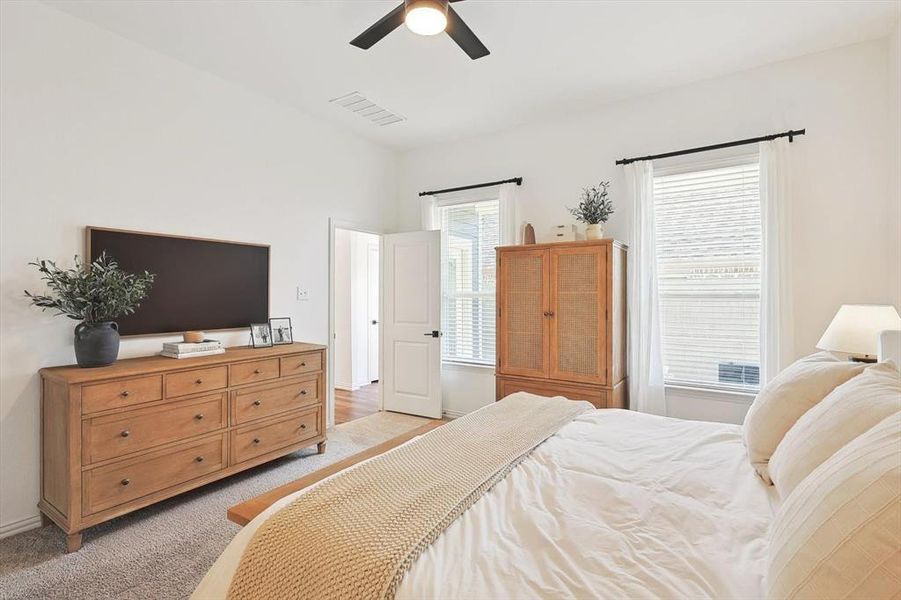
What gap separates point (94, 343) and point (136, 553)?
1152 millimetres

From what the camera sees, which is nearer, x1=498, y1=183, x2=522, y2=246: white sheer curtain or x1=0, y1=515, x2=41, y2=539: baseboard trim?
x1=0, y1=515, x2=41, y2=539: baseboard trim

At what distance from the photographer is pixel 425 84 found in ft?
11.7

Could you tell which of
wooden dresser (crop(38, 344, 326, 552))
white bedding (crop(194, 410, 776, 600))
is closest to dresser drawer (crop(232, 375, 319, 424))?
wooden dresser (crop(38, 344, 326, 552))

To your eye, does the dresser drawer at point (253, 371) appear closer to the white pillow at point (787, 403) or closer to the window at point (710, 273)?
the white pillow at point (787, 403)

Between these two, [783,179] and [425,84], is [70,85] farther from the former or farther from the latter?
[783,179]

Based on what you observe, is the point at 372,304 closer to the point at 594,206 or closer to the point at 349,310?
the point at 349,310

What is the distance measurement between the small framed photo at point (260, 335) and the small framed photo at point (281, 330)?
46 mm

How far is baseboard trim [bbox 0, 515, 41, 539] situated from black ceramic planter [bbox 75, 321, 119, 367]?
0.91 meters

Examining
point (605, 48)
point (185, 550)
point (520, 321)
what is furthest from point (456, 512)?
point (605, 48)

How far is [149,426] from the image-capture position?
8.44 feet

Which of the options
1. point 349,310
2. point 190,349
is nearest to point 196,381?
point 190,349

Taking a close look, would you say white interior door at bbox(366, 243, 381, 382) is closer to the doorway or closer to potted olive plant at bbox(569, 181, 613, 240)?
the doorway

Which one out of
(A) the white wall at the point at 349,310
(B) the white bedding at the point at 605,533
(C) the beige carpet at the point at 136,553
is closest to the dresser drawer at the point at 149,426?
(C) the beige carpet at the point at 136,553

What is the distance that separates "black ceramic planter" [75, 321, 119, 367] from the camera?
2.49m
